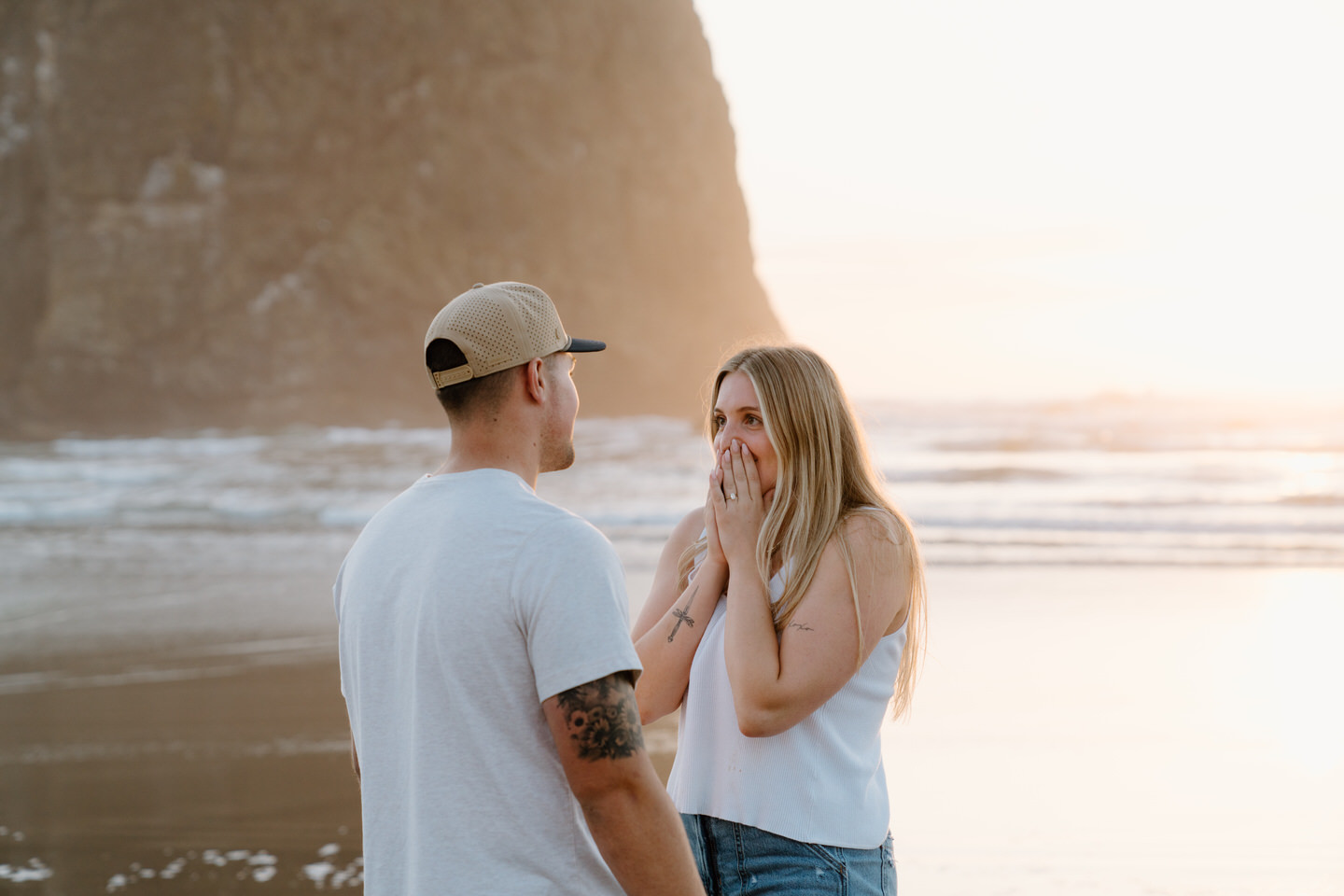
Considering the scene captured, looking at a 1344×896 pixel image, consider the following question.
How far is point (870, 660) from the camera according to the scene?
178 centimetres

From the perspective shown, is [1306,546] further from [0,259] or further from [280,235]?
[0,259]

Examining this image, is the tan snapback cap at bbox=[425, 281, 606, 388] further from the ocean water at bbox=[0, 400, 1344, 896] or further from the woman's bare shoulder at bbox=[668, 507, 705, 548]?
the ocean water at bbox=[0, 400, 1344, 896]

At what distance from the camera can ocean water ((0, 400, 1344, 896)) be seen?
3.72m

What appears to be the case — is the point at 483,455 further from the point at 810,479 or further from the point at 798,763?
the point at 798,763

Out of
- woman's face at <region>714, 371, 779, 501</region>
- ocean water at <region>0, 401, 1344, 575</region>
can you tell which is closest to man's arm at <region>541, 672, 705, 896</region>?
woman's face at <region>714, 371, 779, 501</region>

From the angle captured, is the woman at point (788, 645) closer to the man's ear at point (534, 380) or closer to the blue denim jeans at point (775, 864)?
the blue denim jeans at point (775, 864)

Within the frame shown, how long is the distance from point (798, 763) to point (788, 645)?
0.67 feet

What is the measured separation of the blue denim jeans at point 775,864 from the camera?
168 centimetres

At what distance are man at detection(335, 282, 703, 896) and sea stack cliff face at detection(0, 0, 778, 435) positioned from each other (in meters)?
30.4

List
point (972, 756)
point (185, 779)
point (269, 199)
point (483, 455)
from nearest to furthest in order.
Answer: point (483, 455)
point (185, 779)
point (972, 756)
point (269, 199)

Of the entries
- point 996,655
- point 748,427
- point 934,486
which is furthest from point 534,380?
point 934,486

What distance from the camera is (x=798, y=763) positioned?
171cm

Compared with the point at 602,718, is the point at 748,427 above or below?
above

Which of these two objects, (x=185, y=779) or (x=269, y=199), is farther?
(x=269, y=199)
